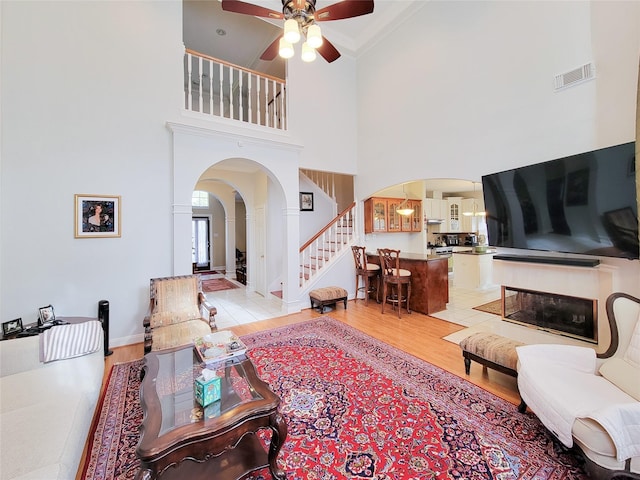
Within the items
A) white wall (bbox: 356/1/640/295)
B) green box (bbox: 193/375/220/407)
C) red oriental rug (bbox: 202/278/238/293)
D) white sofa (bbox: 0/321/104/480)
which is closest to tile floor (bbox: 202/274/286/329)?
red oriental rug (bbox: 202/278/238/293)

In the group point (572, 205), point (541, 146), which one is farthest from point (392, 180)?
point (572, 205)

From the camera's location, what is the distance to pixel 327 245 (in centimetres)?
607

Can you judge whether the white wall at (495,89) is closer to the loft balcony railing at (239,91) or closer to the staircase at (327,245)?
the staircase at (327,245)

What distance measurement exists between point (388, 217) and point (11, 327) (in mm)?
6180

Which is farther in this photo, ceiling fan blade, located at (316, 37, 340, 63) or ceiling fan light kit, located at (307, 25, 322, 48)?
ceiling fan blade, located at (316, 37, 340, 63)

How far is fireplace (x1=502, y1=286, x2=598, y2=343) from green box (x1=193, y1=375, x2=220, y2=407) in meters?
3.52

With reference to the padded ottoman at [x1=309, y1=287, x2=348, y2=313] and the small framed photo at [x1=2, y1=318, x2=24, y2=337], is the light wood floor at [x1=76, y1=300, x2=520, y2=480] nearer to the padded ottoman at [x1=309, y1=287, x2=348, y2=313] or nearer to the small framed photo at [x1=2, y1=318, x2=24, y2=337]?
the padded ottoman at [x1=309, y1=287, x2=348, y2=313]

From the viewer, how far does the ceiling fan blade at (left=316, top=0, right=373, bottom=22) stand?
2493 mm

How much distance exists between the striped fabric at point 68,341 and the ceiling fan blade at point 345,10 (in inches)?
147

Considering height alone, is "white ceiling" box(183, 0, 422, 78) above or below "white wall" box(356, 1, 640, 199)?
above

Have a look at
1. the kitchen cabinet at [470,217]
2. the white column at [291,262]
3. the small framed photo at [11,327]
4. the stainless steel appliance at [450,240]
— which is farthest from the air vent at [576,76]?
the stainless steel appliance at [450,240]

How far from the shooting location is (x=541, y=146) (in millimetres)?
3145

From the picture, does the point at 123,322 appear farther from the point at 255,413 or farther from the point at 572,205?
the point at 572,205

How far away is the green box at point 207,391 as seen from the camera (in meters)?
1.59
